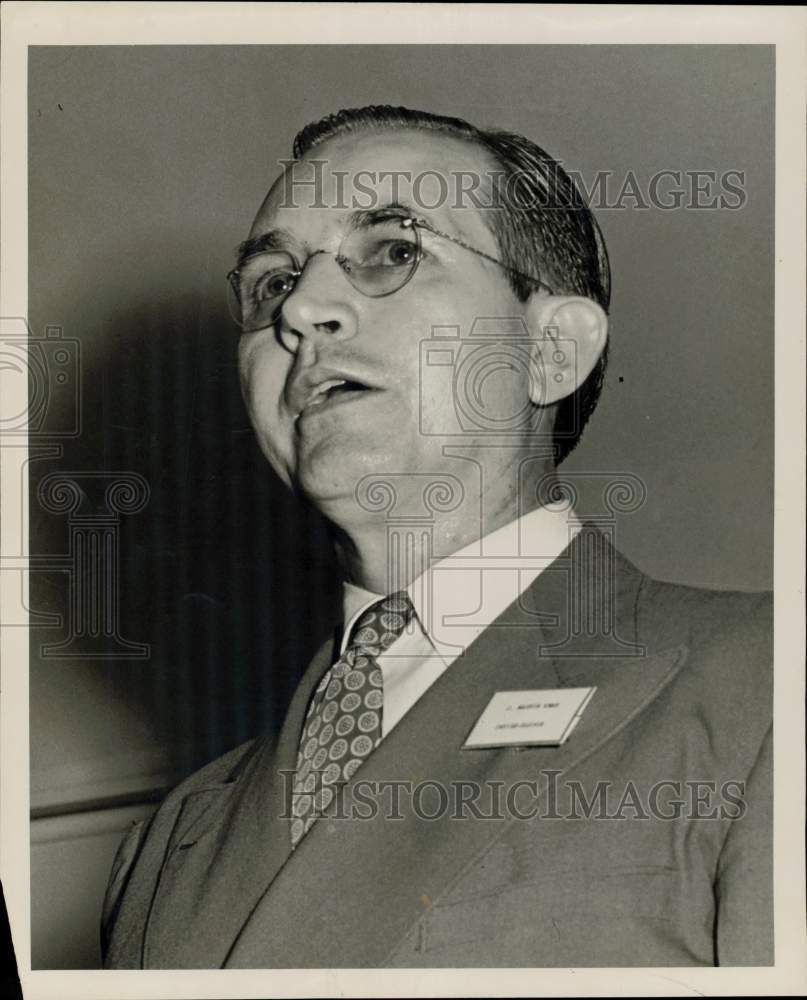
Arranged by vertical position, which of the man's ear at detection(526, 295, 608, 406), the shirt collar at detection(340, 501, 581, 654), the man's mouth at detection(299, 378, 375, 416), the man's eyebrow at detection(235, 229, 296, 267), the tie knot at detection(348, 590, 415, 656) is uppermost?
the man's eyebrow at detection(235, 229, 296, 267)

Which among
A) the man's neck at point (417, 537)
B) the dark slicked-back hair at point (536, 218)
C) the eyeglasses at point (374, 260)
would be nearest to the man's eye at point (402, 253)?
the eyeglasses at point (374, 260)

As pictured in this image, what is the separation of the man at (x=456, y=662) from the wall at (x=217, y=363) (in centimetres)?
7

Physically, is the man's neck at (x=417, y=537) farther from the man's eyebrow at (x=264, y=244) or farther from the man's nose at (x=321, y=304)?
the man's eyebrow at (x=264, y=244)

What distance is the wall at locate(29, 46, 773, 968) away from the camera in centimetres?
243

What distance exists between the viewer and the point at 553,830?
7.52 feet

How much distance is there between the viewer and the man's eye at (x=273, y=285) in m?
2.41

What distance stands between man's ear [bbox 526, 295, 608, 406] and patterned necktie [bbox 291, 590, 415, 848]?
1.44ft

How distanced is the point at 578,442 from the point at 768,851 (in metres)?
0.76

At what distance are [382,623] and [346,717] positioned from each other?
0.56ft

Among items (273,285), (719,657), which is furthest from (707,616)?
(273,285)

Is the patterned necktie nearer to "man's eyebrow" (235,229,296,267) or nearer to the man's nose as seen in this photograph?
the man's nose

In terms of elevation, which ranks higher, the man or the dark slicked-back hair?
the dark slicked-back hair

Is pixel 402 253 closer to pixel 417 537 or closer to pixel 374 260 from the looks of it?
pixel 374 260

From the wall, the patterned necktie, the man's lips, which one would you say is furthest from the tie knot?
the man's lips
